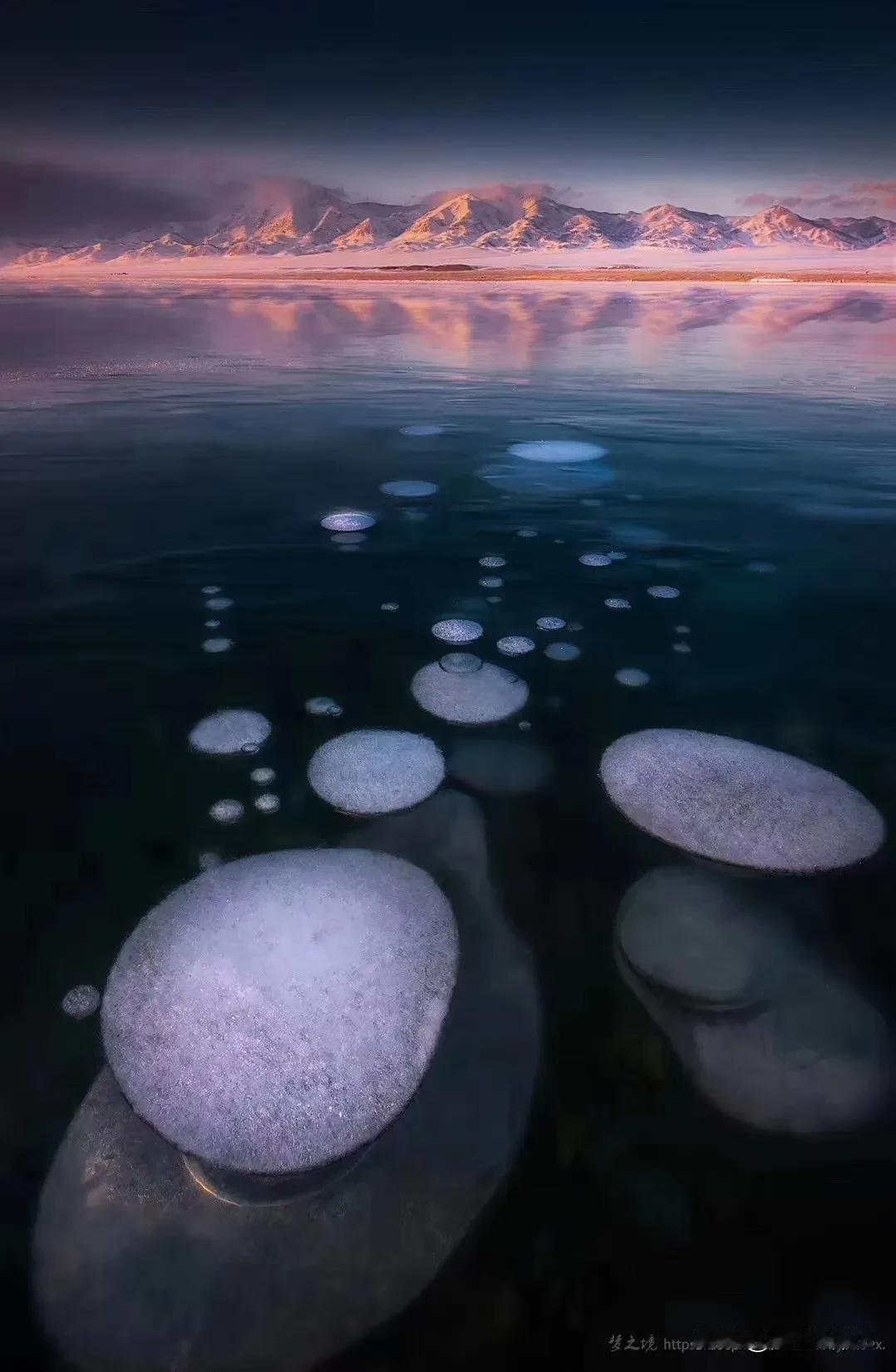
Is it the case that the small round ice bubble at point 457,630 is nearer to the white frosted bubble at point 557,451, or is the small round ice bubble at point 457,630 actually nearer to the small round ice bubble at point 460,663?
the small round ice bubble at point 460,663

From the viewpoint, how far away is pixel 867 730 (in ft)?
13.3

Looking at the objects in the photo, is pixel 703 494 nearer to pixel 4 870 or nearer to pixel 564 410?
pixel 564 410

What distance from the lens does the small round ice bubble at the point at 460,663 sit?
4.54 meters

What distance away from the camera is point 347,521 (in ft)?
23.4

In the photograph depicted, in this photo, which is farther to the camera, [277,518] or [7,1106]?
[277,518]

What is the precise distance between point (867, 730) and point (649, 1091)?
2708 mm

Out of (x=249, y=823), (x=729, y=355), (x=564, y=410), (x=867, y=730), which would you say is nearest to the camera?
(x=249, y=823)

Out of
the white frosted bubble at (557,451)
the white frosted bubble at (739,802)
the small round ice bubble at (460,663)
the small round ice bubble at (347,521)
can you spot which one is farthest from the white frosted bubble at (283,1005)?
the white frosted bubble at (557,451)

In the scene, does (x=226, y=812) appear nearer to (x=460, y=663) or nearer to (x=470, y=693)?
(x=470, y=693)

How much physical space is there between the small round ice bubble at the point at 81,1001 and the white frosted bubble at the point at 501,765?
185 cm

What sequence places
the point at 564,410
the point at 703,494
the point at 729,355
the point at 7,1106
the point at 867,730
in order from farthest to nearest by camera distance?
the point at 729,355 → the point at 564,410 → the point at 703,494 → the point at 867,730 → the point at 7,1106

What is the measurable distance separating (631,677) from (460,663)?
1.10 m

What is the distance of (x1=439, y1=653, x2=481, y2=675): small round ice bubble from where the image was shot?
4.54 m

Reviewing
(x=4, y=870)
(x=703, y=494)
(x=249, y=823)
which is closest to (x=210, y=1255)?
(x=249, y=823)
